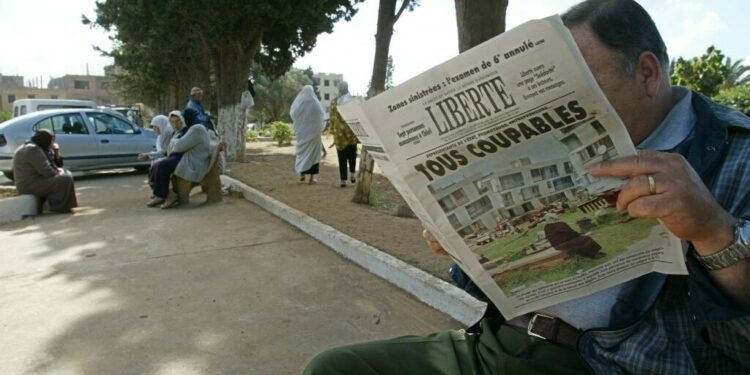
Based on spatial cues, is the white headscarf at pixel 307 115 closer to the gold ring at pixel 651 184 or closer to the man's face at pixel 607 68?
the man's face at pixel 607 68

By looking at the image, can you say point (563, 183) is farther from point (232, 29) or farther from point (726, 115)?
point (232, 29)

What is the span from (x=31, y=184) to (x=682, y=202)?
851 centimetres

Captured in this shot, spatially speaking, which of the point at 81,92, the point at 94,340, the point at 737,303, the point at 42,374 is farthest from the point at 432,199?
the point at 81,92

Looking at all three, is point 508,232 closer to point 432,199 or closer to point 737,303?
point 432,199

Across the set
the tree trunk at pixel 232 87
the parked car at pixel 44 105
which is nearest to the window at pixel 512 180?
the tree trunk at pixel 232 87

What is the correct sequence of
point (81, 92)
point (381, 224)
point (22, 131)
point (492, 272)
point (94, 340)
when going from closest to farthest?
point (492, 272), point (94, 340), point (381, 224), point (22, 131), point (81, 92)

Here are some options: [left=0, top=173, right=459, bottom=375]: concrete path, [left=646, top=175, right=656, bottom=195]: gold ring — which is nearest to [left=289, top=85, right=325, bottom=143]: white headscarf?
[left=0, top=173, right=459, bottom=375]: concrete path

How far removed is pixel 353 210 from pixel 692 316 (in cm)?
561

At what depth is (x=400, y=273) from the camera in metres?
3.87

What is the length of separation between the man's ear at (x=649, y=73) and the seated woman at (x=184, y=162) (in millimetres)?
7157

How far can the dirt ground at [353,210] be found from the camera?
4.48 meters

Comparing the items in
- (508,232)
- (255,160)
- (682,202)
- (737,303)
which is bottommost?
(255,160)

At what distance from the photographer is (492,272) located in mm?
1233

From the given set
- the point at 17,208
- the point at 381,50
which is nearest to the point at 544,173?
the point at 381,50
